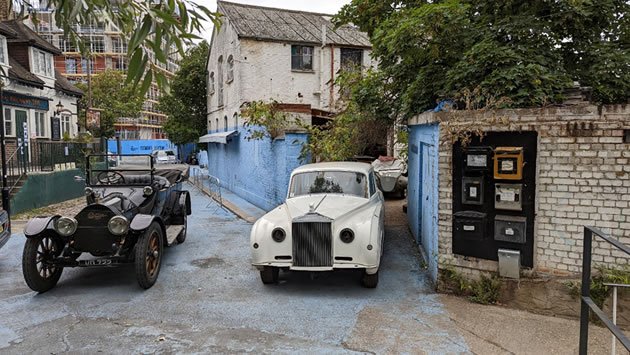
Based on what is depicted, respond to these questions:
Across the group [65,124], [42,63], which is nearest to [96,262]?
[42,63]

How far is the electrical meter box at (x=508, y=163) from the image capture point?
496 cm

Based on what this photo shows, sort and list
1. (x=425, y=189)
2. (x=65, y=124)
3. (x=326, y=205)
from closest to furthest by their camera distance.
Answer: (x=326, y=205) < (x=425, y=189) < (x=65, y=124)

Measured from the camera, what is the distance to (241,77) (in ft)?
56.3

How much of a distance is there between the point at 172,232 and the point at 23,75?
1561 centimetres

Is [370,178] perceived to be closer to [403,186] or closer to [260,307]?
[260,307]

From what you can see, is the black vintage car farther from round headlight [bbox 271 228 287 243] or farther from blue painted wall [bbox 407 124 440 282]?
blue painted wall [bbox 407 124 440 282]

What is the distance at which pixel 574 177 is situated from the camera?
15.9 ft

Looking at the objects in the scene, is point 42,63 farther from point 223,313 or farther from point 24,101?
point 223,313

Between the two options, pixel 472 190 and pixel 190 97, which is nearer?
pixel 472 190

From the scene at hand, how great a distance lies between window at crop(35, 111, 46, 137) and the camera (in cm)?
2017

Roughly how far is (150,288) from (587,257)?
17.3ft

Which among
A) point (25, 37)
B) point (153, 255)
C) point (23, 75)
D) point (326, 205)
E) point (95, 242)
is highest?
point (25, 37)

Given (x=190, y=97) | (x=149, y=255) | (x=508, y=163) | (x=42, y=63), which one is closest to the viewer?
(x=508, y=163)

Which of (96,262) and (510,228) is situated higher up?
(510,228)
